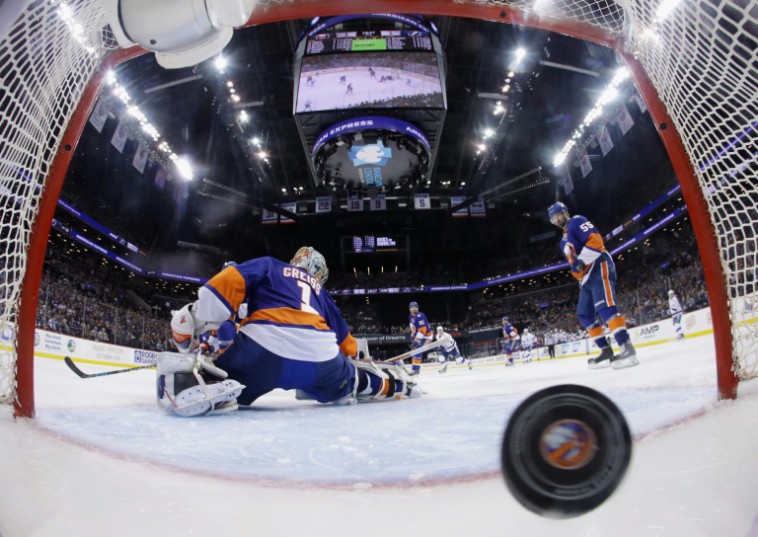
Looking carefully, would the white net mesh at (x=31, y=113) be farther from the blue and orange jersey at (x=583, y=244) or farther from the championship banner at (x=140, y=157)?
the championship banner at (x=140, y=157)

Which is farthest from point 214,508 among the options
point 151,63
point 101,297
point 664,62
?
point 101,297

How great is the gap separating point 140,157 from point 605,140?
53.5ft

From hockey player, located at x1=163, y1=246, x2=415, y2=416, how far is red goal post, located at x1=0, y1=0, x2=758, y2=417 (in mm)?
639

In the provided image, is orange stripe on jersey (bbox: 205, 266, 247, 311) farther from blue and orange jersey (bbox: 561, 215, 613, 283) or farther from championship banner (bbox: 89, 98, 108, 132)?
championship banner (bbox: 89, 98, 108, 132)

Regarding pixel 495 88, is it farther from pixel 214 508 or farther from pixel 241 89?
pixel 214 508

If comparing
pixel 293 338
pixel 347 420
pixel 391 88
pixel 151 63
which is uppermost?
pixel 151 63

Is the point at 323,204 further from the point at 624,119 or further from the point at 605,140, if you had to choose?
the point at 624,119

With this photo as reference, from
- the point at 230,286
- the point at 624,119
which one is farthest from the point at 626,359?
the point at 624,119

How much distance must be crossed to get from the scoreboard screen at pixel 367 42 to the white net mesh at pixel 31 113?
302 inches

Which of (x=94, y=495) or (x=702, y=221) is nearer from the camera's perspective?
(x=94, y=495)

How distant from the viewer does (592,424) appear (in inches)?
20.0

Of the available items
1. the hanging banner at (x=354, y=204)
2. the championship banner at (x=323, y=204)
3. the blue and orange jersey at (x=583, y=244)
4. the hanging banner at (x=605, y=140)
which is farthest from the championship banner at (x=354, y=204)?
the blue and orange jersey at (x=583, y=244)

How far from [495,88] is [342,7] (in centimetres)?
1419

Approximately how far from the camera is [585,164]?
55.8 feet
